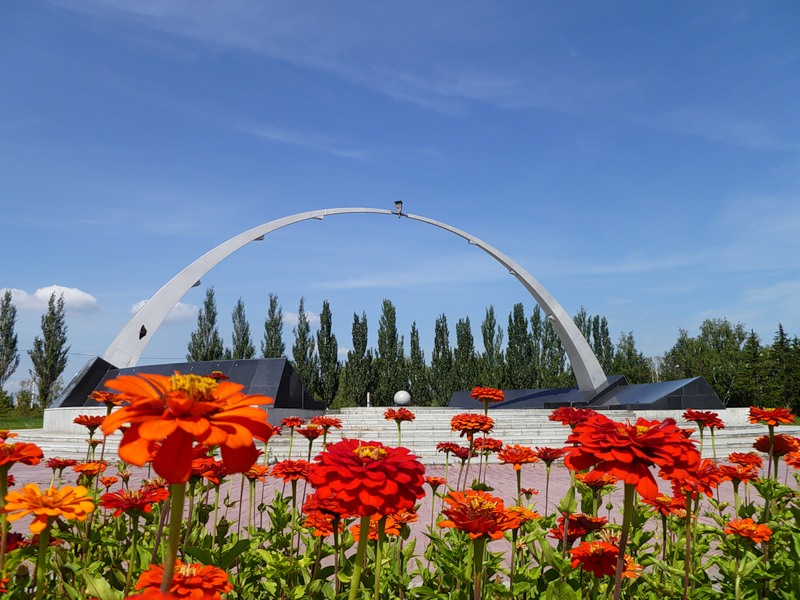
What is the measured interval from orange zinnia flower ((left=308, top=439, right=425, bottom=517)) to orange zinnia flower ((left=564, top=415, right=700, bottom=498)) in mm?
400

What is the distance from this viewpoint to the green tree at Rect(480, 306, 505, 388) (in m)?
33.0

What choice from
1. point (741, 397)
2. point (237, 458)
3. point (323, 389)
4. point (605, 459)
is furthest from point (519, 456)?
point (741, 397)

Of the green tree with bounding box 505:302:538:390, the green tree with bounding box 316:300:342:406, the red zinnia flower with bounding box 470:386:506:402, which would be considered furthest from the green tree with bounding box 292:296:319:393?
the red zinnia flower with bounding box 470:386:506:402

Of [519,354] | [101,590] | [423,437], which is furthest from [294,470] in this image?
[519,354]

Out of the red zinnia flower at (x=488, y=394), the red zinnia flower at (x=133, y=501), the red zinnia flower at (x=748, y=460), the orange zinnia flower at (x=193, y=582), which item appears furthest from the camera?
the red zinnia flower at (x=488, y=394)

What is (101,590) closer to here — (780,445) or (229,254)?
(780,445)

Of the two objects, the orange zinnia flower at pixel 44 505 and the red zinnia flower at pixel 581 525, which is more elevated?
the orange zinnia flower at pixel 44 505

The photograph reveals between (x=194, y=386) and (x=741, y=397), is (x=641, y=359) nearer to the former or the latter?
(x=741, y=397)

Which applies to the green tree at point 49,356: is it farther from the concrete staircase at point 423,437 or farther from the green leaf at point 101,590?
the green leaf at point 101,590

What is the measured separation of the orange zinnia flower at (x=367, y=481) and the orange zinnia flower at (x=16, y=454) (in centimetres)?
96

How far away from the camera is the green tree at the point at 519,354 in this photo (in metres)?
33.0

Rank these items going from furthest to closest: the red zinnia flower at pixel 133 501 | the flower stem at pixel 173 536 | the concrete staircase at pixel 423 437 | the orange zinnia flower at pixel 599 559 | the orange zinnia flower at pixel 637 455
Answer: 1. the concrete staircase at pixel 423 437
2. the red zinnia flower at pixel 133 501
3. the orange zinnia flower at pixel 599 559
4. the orange zinnia flower at pixel 637 455
5. the flower stem at pixel 173 536

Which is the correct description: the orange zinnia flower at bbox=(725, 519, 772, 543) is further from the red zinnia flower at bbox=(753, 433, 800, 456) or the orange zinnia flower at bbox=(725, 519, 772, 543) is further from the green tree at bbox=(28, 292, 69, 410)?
the green tree at bbox=(28, 292, 69, 410)

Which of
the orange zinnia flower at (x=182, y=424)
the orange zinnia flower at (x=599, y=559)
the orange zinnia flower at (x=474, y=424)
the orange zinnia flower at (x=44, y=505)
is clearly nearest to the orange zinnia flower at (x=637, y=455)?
the orange zinnia flower at (x=599, y=559)
